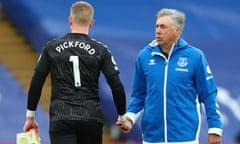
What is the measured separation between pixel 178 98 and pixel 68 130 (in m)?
0.81

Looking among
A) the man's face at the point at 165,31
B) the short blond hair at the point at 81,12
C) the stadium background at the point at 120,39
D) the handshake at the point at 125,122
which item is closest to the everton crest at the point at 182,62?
the man's face at the point at 165,31

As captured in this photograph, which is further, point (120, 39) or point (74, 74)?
point (120, 39)

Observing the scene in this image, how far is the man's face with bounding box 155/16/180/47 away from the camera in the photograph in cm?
658

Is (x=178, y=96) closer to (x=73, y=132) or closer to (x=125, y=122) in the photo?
(x=125, y=122)

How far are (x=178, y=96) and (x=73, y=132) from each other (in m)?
0.78

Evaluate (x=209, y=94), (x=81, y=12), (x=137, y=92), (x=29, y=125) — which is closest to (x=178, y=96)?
(x=209, y=94)

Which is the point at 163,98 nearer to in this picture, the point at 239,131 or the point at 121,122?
the point at 121,122

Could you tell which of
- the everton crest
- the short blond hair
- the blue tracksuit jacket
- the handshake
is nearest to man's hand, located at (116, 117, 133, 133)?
the handshake

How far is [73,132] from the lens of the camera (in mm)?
6621

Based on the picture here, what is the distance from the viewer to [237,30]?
14.1 metres

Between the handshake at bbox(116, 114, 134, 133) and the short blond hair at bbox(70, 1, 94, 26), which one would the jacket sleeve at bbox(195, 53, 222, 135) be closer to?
the handshake at bbox(116, 114, 134, 133)

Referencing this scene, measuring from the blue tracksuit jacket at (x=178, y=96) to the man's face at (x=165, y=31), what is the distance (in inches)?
3.1

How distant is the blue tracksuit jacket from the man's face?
0.25 ft

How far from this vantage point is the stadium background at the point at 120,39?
1220 cm
